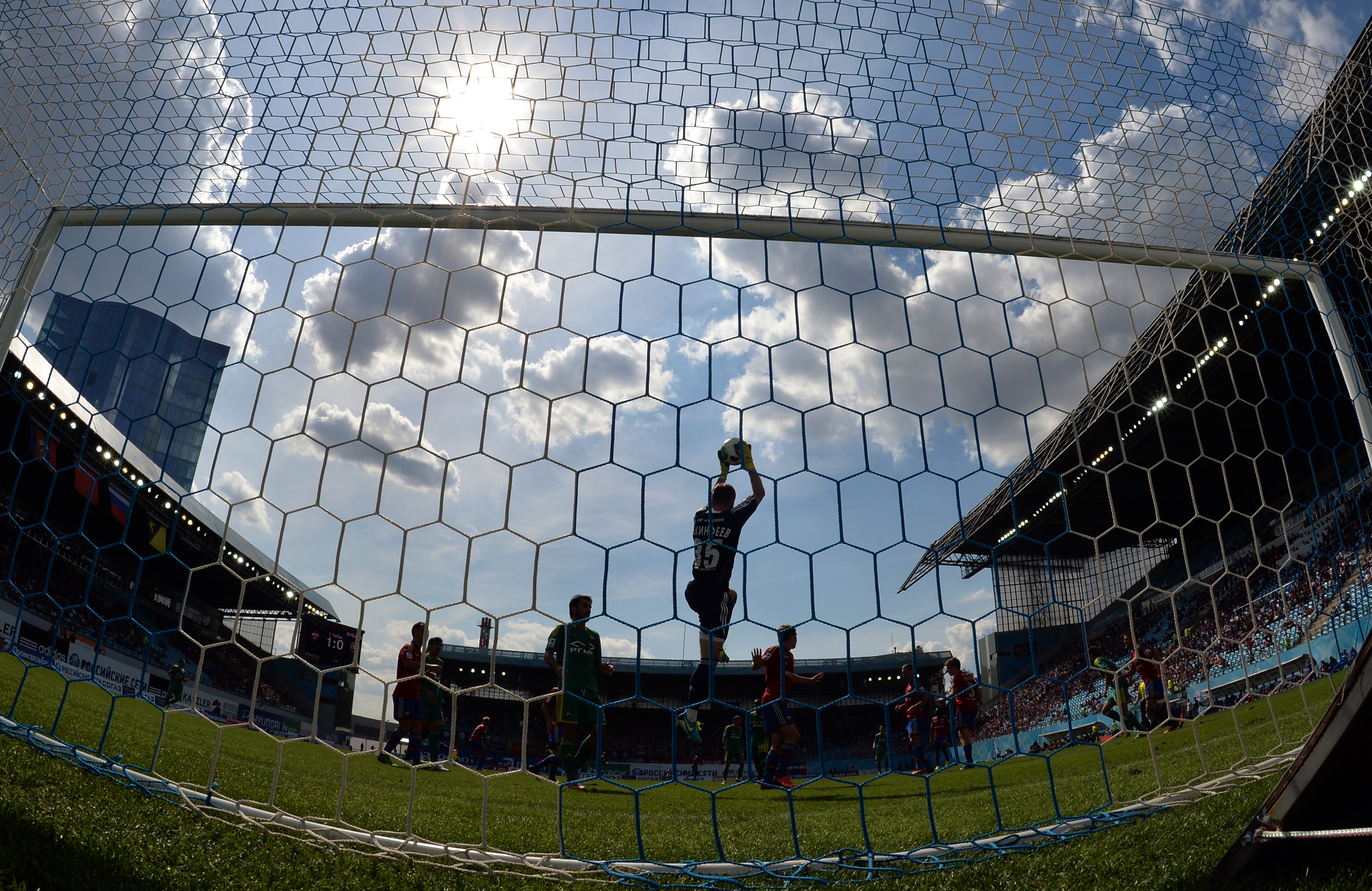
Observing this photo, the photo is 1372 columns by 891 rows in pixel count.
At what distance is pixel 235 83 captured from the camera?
312 centimetres

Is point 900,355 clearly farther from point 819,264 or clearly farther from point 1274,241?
point 1274,241

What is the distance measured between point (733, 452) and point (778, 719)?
162 cm

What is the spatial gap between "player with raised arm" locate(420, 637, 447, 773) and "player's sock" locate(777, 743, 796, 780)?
1.65m

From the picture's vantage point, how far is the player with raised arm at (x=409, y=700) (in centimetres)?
220

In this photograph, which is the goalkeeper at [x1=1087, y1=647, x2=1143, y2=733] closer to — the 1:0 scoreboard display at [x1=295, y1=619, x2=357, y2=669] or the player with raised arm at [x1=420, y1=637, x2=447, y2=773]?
the player with raised arm at [x1=420, y1=637, x2=447, y2=773]

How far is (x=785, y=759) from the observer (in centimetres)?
356

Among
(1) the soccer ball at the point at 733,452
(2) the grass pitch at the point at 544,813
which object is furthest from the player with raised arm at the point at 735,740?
(1) the soccer ball at the point at 733,452

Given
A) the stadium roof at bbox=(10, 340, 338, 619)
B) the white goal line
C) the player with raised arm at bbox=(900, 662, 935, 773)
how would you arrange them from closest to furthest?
the white goal line → the stadium roof at bbox=(10, 340, 338, 619) → the player with raised arm at bbox=(900, 662, 935, 773)

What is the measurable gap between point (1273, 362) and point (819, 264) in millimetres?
3393

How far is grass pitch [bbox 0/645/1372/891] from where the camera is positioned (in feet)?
4.79

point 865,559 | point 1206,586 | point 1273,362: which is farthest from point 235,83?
point 1273,362

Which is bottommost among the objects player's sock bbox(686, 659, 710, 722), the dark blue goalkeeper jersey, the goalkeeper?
the goalkeeper

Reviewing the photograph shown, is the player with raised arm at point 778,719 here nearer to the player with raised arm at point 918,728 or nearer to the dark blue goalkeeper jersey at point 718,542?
the dark blue goalkeeper jersey at point 718,542

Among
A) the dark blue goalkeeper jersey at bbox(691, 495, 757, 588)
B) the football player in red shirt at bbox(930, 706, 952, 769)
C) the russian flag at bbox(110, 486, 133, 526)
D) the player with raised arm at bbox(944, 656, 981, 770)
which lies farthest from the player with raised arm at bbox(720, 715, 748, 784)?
the russian flag at bbox(110, 486, 133, 526)
